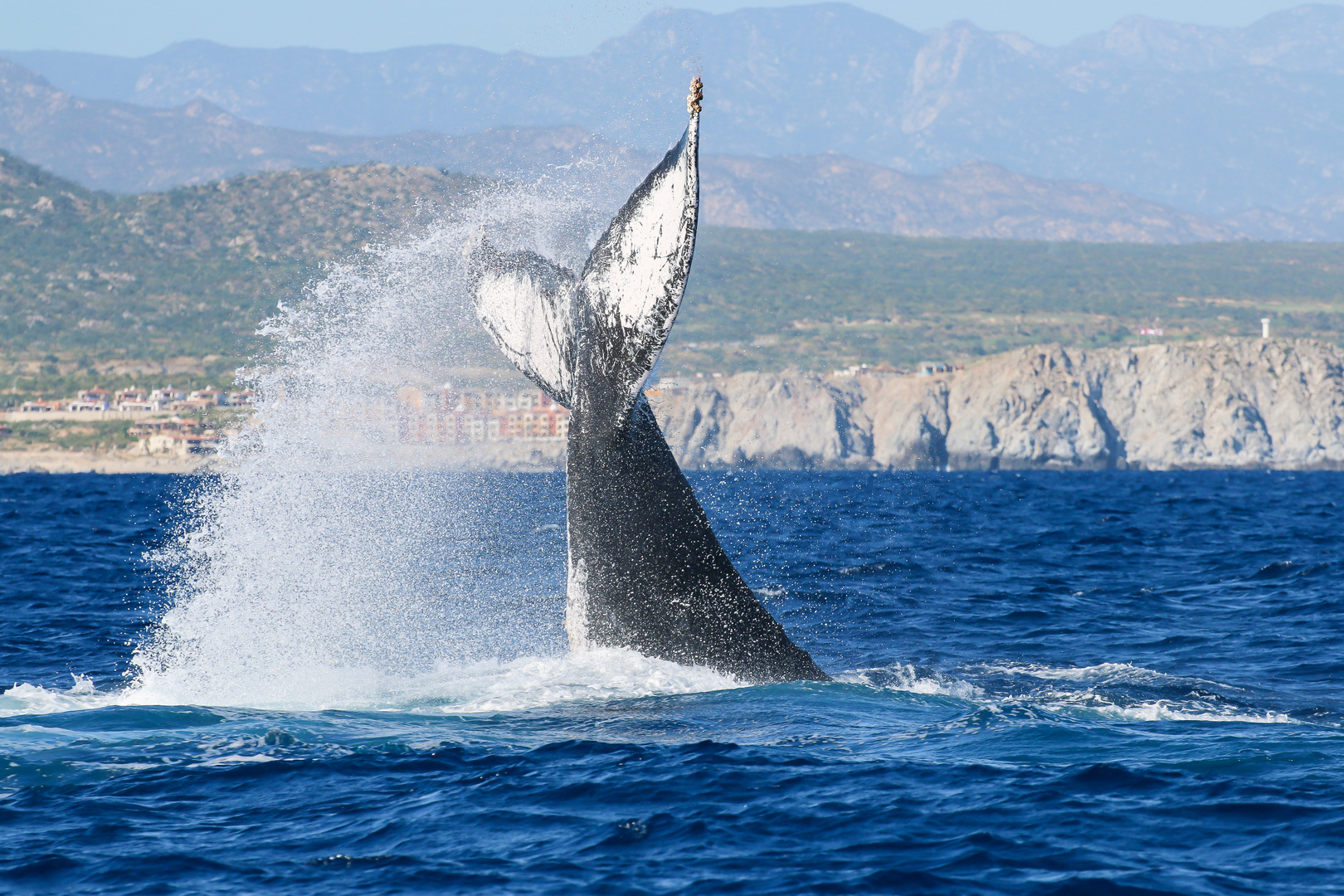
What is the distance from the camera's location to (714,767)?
9.65 metres

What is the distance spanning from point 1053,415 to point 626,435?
13362cm

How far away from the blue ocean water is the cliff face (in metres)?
119

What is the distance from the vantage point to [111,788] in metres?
9.32

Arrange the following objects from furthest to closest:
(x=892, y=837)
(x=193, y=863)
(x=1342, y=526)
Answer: (x=1342, y=526), (x=892, y=837), (x=193, y=863)

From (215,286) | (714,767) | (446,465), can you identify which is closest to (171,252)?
(215,286)

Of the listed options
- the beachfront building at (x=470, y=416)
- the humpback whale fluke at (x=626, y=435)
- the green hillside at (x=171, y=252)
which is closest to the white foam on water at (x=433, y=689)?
the humpback whale fluke at (x=626, y=435)

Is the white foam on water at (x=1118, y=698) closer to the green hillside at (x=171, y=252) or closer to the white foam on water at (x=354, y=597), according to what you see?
the white foam on water at (x=354, y=597)

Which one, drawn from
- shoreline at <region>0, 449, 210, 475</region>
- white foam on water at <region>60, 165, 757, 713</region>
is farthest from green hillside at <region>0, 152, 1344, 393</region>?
white foam on water at <region>60, 165, 757, 713</region>

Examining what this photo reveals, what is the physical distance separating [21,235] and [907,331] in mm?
122310

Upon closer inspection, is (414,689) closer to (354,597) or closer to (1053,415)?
(354,597)

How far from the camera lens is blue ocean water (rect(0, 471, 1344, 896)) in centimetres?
779

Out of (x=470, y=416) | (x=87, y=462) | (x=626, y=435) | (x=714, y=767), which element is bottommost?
(x=87, y=462)

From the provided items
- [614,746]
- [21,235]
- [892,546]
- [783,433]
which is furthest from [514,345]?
[21,235]

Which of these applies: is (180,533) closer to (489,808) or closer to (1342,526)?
(489,808)
